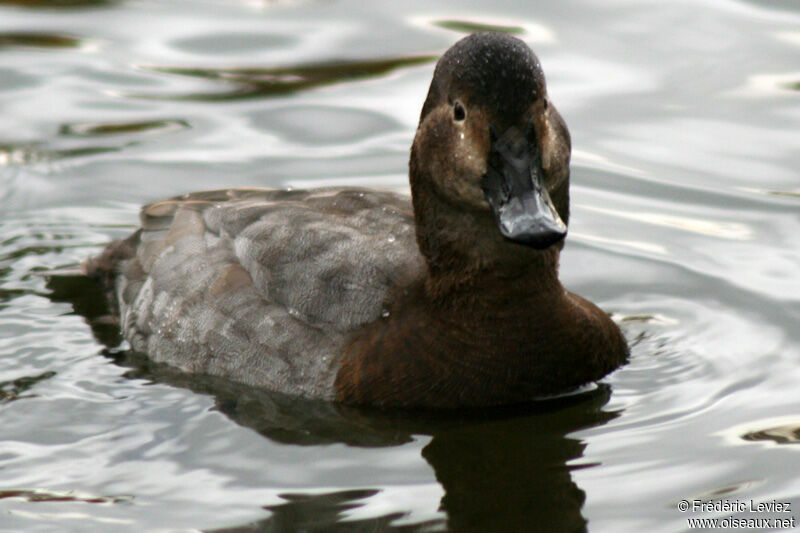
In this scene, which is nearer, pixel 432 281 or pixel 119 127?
pixel 432 281

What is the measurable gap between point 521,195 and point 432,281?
963mm

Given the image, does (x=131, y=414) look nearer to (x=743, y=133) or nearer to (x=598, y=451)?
(x=598, y=451)

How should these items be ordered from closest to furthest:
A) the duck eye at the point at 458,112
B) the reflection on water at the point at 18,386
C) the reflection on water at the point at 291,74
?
the duck eye at the point at 458,112
the reflection on water at the point at 18,386
the reflection on water at the point at 291,74

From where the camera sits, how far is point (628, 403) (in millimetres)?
7219

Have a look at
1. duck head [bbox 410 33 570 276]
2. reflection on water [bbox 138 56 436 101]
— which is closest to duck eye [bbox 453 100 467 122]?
duck head [bbox 410 33 570 276]

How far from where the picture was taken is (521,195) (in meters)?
6.44

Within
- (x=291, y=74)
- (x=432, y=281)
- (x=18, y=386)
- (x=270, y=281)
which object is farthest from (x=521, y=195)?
(x=291, y=74)

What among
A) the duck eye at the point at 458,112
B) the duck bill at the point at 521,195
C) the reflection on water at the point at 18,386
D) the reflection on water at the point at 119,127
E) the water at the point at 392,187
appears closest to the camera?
the duck bill at the point at 521,195

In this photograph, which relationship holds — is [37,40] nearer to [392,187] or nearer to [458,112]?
[392,187]

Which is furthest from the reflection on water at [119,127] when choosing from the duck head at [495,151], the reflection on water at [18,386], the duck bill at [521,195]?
the duck bill at [521,195]

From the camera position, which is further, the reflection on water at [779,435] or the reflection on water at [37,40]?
the reflection on water at [37,40]

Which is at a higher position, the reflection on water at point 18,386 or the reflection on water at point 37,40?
the reflection on water at point 37,40

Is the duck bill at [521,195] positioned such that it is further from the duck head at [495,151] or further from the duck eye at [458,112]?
the duck eye at [458,112]

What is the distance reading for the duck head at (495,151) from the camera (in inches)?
254
